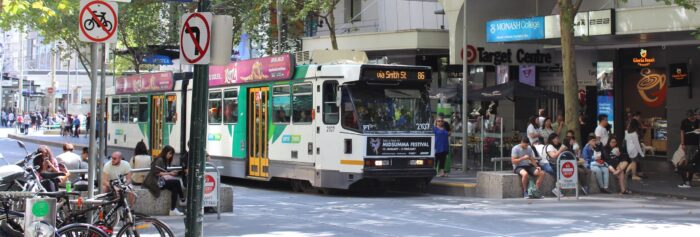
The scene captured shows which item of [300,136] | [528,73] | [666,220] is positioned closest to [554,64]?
[528,73]

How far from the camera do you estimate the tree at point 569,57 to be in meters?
19.7

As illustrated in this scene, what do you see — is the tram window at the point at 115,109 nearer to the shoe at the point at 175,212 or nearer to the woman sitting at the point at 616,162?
the shoe at the point at 175,212

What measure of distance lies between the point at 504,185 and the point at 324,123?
13.1 ft

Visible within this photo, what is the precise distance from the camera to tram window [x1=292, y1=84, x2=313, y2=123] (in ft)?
61.6

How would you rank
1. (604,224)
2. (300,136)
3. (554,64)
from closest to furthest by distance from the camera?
(604,224)
(300,136)
(554,64)

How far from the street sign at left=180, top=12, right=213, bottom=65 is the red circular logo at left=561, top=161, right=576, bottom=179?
36.1 ft

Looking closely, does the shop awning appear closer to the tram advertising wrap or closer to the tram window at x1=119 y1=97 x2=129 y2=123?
the tram advertising wrap

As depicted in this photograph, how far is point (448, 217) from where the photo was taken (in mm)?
14688

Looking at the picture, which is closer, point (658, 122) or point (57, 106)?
point (658, 122)

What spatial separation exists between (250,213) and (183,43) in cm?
695

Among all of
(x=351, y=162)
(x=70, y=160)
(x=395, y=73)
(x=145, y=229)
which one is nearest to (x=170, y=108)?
(x=351, y=162)

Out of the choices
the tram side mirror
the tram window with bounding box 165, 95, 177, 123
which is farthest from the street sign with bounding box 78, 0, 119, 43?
the tram window with bounding box 165, 95, 177, 123

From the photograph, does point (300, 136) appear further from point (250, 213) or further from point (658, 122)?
point (658, 122)

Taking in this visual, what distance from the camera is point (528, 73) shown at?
99.9 ft
